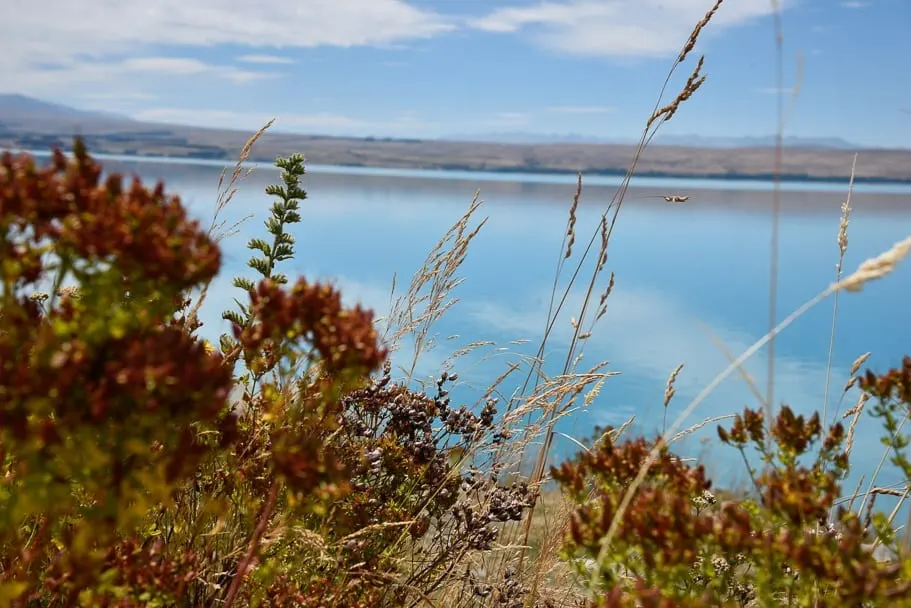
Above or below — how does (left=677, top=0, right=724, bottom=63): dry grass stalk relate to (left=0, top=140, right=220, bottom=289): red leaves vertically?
above

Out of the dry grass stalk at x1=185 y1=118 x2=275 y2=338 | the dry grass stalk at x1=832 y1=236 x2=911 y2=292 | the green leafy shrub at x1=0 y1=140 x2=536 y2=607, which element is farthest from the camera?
the dry grass stalk at x1=185 y1=118 x2=275 y2=338

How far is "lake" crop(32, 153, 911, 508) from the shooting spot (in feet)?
39.4

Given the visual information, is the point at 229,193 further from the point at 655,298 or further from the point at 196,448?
the point at 655,298

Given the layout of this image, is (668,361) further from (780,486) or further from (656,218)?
(656,218)

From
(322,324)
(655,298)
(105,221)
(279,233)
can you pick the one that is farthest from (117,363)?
(655,298)

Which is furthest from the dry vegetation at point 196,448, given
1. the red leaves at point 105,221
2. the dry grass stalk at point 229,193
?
the dry grass stalk at point 229,193

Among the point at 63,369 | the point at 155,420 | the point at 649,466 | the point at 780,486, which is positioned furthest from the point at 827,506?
→ the point at 63,369

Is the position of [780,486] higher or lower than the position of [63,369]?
lower

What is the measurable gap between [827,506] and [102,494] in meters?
1.53

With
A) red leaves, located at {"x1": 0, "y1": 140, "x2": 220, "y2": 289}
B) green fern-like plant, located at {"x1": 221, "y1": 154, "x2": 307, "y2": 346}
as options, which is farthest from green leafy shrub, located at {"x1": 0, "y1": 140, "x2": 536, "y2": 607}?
green fern-like plant, located at {"x1": 221, "y1": 154, "x2": 307, "y2": 346}

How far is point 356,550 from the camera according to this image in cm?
313

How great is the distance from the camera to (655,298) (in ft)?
→ 116

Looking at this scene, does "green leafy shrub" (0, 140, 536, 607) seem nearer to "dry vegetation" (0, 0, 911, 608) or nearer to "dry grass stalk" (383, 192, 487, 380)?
"dry vegetation" (0, 0, 911, 608)

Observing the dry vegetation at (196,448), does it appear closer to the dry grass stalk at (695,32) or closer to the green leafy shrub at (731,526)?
the green leafy shrub at (731,526)
